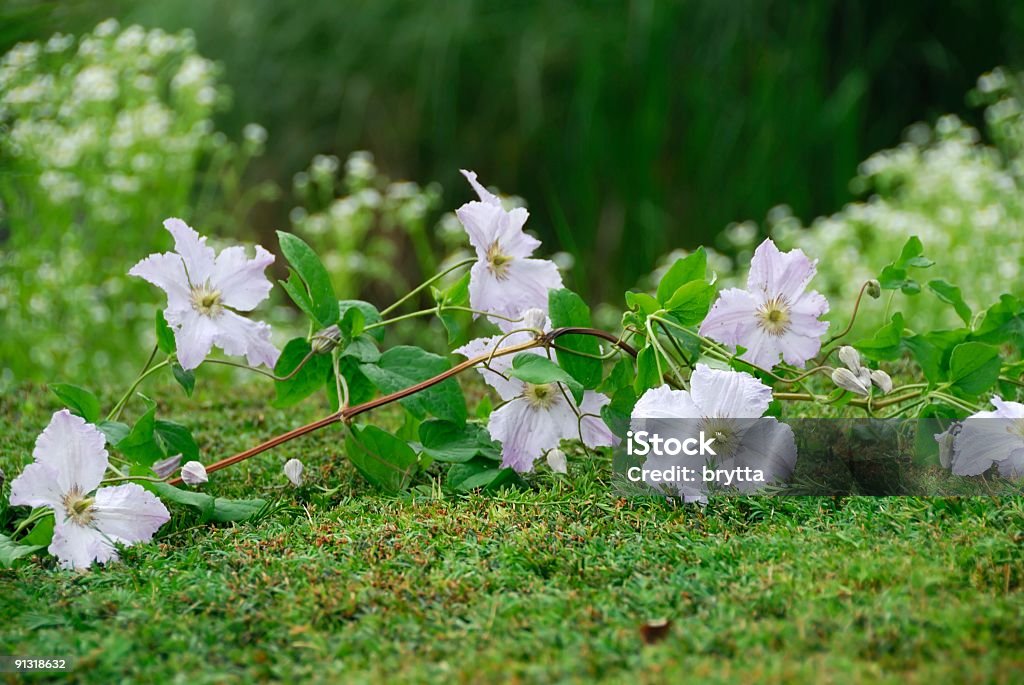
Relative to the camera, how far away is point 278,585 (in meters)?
1.26

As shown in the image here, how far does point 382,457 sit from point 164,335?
0.39m

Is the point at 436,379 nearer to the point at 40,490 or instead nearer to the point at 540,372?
the point at 540,372

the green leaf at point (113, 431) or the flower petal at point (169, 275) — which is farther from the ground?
the flower petal at point (169, 275)

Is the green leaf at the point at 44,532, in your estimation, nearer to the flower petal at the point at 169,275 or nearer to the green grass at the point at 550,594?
the green grass at the point at 550,594

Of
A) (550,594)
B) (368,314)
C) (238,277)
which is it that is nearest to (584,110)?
(368,314)

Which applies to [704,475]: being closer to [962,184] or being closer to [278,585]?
[278,585]

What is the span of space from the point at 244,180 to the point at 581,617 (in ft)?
14.8

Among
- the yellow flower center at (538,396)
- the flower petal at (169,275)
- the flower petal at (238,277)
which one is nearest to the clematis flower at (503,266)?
the yellow flower center at (538,396)

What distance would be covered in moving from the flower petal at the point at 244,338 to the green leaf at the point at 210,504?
0.71ft

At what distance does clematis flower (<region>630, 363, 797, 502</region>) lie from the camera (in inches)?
56.1

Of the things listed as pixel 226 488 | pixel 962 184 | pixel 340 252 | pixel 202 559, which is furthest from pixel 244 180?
pixel 202 559

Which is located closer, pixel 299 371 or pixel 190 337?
pixel 190 337

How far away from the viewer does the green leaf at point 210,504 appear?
1502mm

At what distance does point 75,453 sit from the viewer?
142cm
